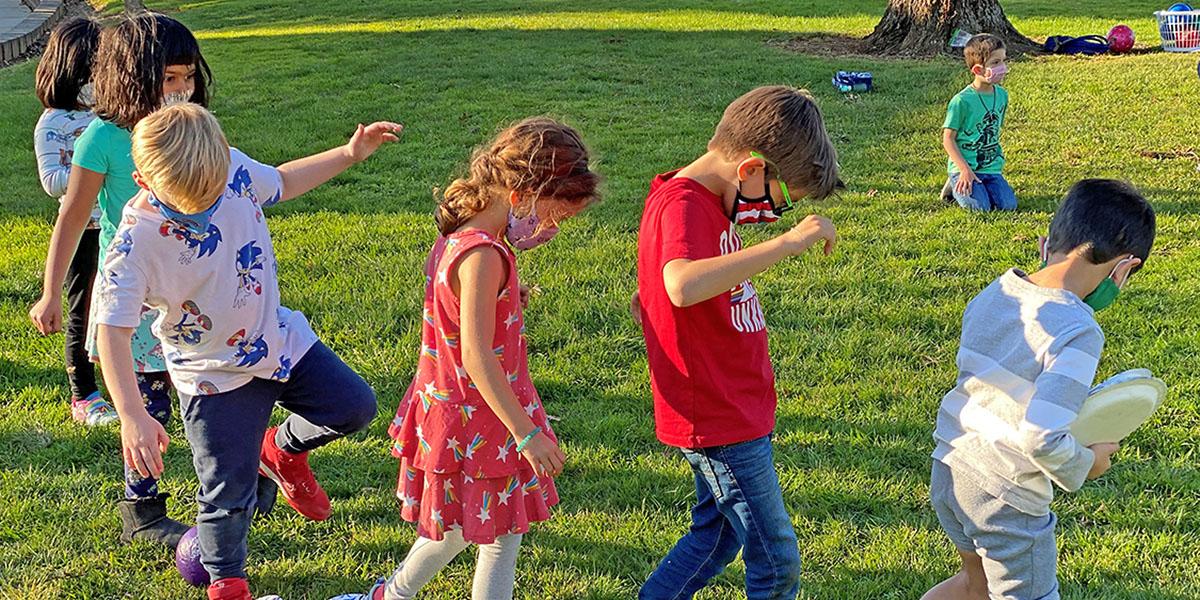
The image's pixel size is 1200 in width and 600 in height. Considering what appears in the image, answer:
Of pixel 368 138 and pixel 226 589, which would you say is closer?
pixel 226 589

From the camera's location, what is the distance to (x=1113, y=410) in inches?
103

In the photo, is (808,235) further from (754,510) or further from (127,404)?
(127,404)

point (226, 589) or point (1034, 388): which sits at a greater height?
point (1034, 388)

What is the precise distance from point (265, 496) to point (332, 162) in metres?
1.16

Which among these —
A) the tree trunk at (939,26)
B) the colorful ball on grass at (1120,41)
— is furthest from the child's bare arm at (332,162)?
the colorful ball on grass at (1120,41)

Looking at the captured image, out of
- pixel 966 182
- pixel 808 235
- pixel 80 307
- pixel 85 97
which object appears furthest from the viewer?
pixel 966 182

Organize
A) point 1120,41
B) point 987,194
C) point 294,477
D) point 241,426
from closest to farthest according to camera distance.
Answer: point 241,426 < point 294,477 < point 987,194 < point 1120,41

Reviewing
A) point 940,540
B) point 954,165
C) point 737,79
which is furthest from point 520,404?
point 737,79

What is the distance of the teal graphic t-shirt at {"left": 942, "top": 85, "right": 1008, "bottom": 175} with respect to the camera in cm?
734

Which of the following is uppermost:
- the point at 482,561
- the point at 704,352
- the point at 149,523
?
the point at 704,352

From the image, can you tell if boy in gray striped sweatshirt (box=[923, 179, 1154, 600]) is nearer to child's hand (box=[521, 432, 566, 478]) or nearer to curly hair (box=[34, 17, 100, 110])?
child's hand (box=[521, 432, 566, 478])

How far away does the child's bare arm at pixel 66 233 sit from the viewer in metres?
3.48

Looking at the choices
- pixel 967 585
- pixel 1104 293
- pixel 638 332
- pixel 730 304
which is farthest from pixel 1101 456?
pixel 638 332

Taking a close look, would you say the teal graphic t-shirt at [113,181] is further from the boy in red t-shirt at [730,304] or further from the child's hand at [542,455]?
the boy in red t-shirt at [730,304]
